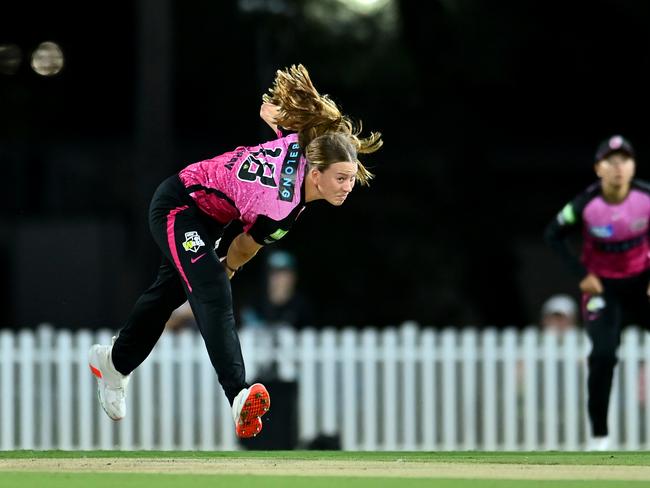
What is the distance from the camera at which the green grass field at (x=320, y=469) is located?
6.92m

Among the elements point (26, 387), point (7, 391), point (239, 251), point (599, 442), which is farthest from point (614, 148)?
point (7, 391)

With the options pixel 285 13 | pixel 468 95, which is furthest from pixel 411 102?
pixel 285 13

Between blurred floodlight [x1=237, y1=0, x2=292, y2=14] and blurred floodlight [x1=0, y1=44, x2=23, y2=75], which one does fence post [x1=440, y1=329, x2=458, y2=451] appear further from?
blurred floodlight [x1=0, y1=44, x2=23, y2=75]

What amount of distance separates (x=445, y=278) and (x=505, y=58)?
4.05m

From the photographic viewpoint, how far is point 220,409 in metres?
14.3

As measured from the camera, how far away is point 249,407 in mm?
7441

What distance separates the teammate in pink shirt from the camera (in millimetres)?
7637

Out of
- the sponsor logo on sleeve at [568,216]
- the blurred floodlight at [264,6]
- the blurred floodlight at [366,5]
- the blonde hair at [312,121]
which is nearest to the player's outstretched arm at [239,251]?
the blonde hair at [312,121]

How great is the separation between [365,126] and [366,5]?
3866 millimetres

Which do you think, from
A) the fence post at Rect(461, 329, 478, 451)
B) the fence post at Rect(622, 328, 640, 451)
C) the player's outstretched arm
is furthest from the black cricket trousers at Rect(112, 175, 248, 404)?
the fence post at Rect(622, 328, 640, 451)

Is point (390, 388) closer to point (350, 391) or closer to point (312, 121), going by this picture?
point (350, 391)

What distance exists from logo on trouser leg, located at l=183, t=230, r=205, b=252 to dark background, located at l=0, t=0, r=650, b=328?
6391 millimetres

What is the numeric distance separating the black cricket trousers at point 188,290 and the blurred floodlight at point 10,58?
10070 mm

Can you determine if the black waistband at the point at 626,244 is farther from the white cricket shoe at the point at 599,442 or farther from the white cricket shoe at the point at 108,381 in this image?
the white cricket shoe at the point at 108,381
